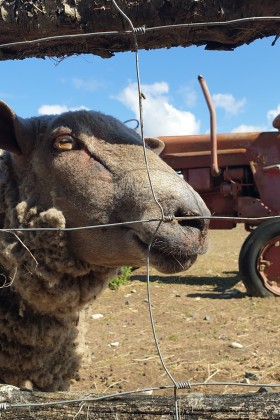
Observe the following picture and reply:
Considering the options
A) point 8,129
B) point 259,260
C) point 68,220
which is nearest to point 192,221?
point 68,220

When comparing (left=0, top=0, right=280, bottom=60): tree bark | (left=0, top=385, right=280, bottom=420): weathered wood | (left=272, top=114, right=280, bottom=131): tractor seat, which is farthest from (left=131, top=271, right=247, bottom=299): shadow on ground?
(left=0, top=385, right=280, bottom=420): weathered wood

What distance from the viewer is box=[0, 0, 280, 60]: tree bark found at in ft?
6.36

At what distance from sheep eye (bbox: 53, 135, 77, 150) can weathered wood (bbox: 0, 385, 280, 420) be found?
1263 millimetres

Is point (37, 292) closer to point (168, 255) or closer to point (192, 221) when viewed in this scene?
point (168, 255)

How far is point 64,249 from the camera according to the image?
2.33 metres

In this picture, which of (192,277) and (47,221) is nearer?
(47,221)

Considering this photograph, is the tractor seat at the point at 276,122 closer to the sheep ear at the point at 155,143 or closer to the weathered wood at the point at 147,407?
the sheep ear at the point at 155,143

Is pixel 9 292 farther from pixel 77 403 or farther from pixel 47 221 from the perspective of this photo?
pixel 77 403

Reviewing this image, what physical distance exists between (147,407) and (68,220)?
3.81 feet

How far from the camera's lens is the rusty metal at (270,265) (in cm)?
608

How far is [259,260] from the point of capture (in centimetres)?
606

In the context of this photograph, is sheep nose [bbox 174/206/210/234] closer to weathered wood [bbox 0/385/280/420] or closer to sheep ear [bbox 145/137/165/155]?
weathered wood [bbox 0/385/280/420]

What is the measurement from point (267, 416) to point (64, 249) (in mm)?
1291

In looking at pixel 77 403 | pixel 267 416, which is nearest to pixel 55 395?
pixel 77 403
